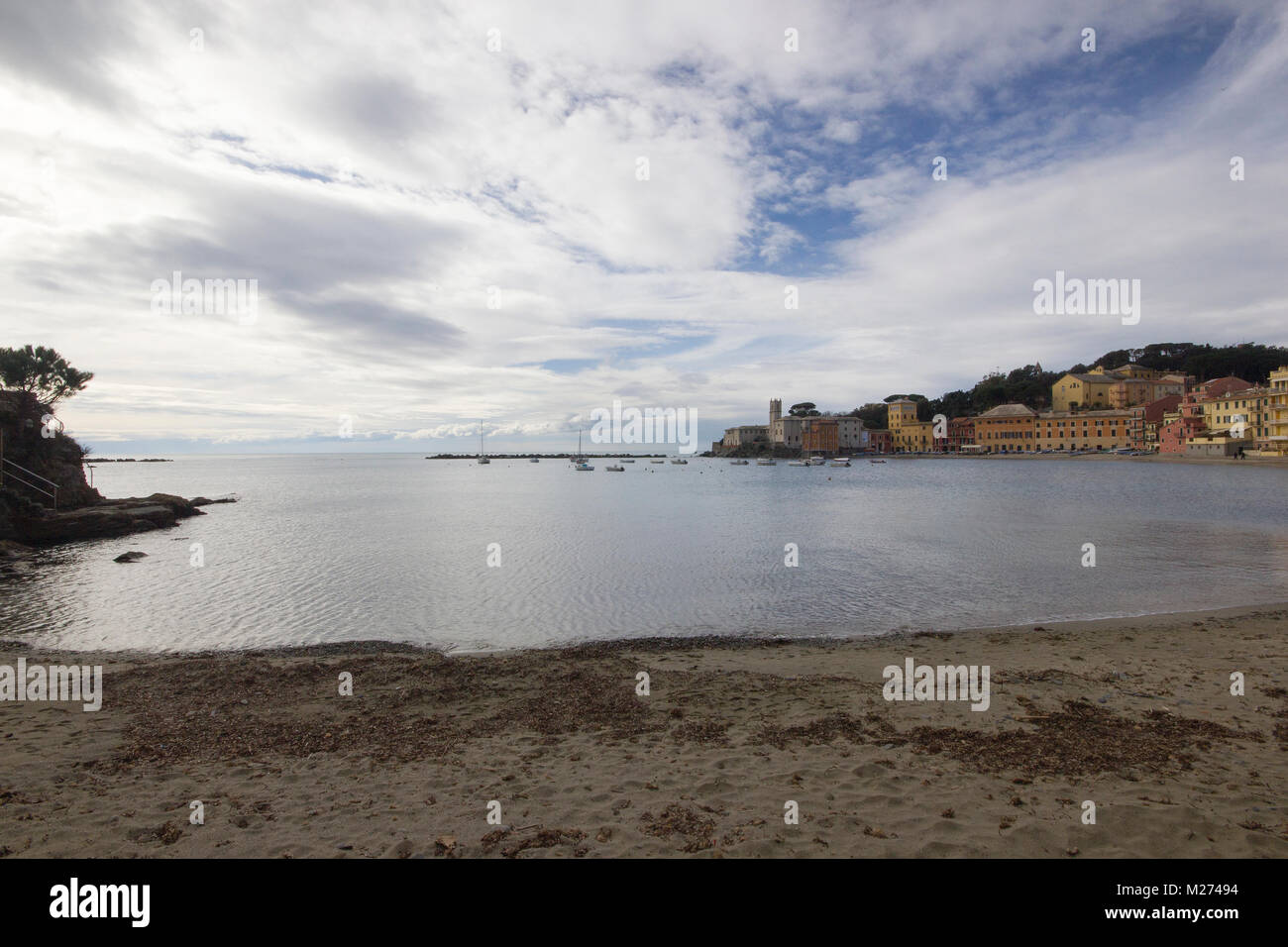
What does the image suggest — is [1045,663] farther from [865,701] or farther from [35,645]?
[35,645]

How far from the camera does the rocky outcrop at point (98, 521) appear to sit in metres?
33.7

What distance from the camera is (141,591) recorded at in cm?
2122

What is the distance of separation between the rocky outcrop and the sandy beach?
103ft

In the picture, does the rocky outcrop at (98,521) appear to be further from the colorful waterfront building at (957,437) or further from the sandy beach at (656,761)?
the colorful waterfront building at (957,437)

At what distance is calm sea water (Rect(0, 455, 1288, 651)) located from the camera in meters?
16.6

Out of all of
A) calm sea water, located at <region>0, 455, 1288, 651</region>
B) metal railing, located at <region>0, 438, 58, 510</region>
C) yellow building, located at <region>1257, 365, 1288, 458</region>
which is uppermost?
yellow building, located at <region>1257, 365, 1288, 458</region>

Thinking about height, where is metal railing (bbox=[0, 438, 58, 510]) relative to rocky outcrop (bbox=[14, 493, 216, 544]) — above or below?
above

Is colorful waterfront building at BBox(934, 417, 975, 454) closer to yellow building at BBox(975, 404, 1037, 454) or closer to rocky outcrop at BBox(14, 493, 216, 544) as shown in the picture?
yellow building at BBox(975, 404, 1037, 454)

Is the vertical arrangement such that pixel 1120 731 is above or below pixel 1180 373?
below

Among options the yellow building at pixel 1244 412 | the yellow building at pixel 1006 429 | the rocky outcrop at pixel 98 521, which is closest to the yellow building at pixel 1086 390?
the yellow building at pixel 1006 429

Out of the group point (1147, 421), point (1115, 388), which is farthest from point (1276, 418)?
Answer: point (1115, 388)

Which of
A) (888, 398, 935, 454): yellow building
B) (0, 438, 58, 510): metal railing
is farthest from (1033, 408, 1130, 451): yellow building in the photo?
(0, 438, 58, 510): metal railing
